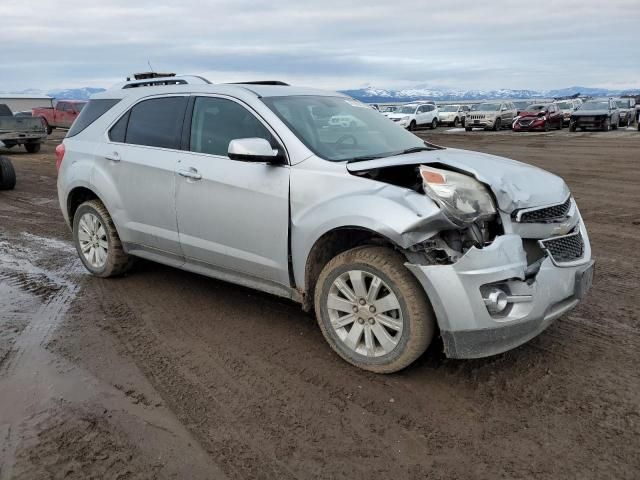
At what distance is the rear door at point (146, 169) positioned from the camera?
4.57m

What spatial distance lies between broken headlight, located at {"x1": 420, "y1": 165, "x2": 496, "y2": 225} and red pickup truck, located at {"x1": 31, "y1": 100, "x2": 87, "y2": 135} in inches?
1282

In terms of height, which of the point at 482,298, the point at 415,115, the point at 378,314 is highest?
the point at 482,298

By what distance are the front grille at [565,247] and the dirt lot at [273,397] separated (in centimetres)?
67

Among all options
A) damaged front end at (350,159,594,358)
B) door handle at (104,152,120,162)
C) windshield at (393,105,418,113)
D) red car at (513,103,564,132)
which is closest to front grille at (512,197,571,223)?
damaged front end at (350,159,594,358)

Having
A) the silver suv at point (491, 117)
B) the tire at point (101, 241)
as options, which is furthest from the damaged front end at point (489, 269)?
the silver suv at point (491, 117)

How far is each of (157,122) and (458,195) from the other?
9.17 feet

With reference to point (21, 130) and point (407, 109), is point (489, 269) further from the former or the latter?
point (407, 109)

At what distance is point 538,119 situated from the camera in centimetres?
2986

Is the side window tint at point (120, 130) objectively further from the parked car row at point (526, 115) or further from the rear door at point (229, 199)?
the parked car row at point (526, 115)

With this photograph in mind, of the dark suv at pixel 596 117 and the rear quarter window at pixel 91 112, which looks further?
the dark suv at pixel 596 117

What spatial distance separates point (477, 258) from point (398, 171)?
0.81m

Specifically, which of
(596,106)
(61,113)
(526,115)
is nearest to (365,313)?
(526,115)

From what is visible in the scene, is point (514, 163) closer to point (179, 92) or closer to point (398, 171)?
point (398, 171)

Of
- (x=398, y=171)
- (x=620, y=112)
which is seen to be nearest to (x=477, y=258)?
(x=398, y=171)
